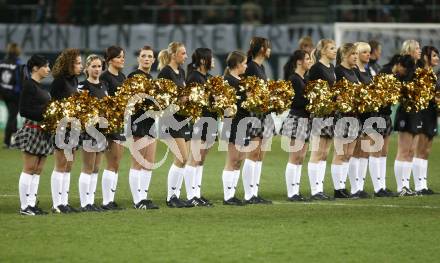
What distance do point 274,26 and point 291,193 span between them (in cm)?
1165

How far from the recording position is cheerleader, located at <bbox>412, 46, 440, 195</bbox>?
14.1 meters

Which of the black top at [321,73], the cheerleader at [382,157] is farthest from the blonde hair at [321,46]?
the cheerleader at [382,157]

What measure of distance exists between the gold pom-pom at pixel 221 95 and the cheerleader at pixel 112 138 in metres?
0.98

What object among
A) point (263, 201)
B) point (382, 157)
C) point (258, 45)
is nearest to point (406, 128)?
point (382, 157)

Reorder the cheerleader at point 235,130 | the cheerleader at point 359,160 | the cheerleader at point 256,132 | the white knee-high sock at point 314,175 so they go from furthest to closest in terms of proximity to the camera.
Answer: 1. the cheerleader at point 359,160
2. the white knee-high sock at point 314,175
3. the cheerleader at point 256,132
4. the cheerleader at point 235,130

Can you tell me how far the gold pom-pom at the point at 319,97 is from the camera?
12781mm

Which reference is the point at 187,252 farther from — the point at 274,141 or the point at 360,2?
the point at 360,2

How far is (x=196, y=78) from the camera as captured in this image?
12.4m

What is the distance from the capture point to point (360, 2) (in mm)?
24984

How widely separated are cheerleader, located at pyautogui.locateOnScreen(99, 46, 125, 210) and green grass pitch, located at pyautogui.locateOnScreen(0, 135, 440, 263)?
1.06 ft

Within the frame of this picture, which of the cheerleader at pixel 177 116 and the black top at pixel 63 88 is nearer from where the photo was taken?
the black top at pixel 63 88

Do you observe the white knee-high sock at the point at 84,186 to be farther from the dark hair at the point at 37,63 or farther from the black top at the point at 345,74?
the black top at the point at 345,74

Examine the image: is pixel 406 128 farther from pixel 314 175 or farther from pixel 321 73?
pixel 321 73

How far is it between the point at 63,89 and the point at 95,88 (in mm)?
377
